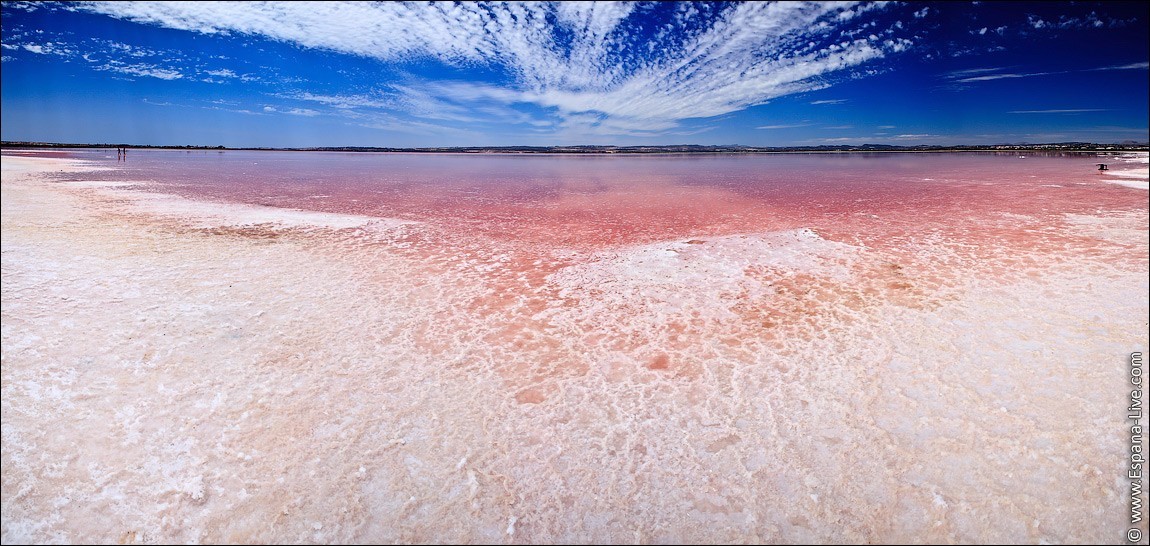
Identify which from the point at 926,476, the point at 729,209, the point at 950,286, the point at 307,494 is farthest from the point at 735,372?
the point at 729,209

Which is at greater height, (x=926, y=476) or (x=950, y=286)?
(x=950, y=286)

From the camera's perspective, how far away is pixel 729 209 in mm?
15344

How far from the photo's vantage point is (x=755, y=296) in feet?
22.6

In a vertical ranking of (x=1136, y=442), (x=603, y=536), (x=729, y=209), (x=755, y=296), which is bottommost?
(x=603, y=536)

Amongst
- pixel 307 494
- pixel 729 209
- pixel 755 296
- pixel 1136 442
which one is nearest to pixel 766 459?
pixel 1136 442

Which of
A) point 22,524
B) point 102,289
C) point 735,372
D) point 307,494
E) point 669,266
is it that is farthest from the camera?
point 669,266

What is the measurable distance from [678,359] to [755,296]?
236 cm

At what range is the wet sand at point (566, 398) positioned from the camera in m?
3.08

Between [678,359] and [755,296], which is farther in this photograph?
[755,296]

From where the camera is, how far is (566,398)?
438 cm

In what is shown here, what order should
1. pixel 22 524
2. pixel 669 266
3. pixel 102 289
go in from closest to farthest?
pixel 22 524
pixel 102 289
pixel 669 266

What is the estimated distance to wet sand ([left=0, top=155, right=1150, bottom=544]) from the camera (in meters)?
3.08

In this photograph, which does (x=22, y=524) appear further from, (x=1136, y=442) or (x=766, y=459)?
(x=1136, y=442)

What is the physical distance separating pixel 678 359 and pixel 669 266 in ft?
11.2
